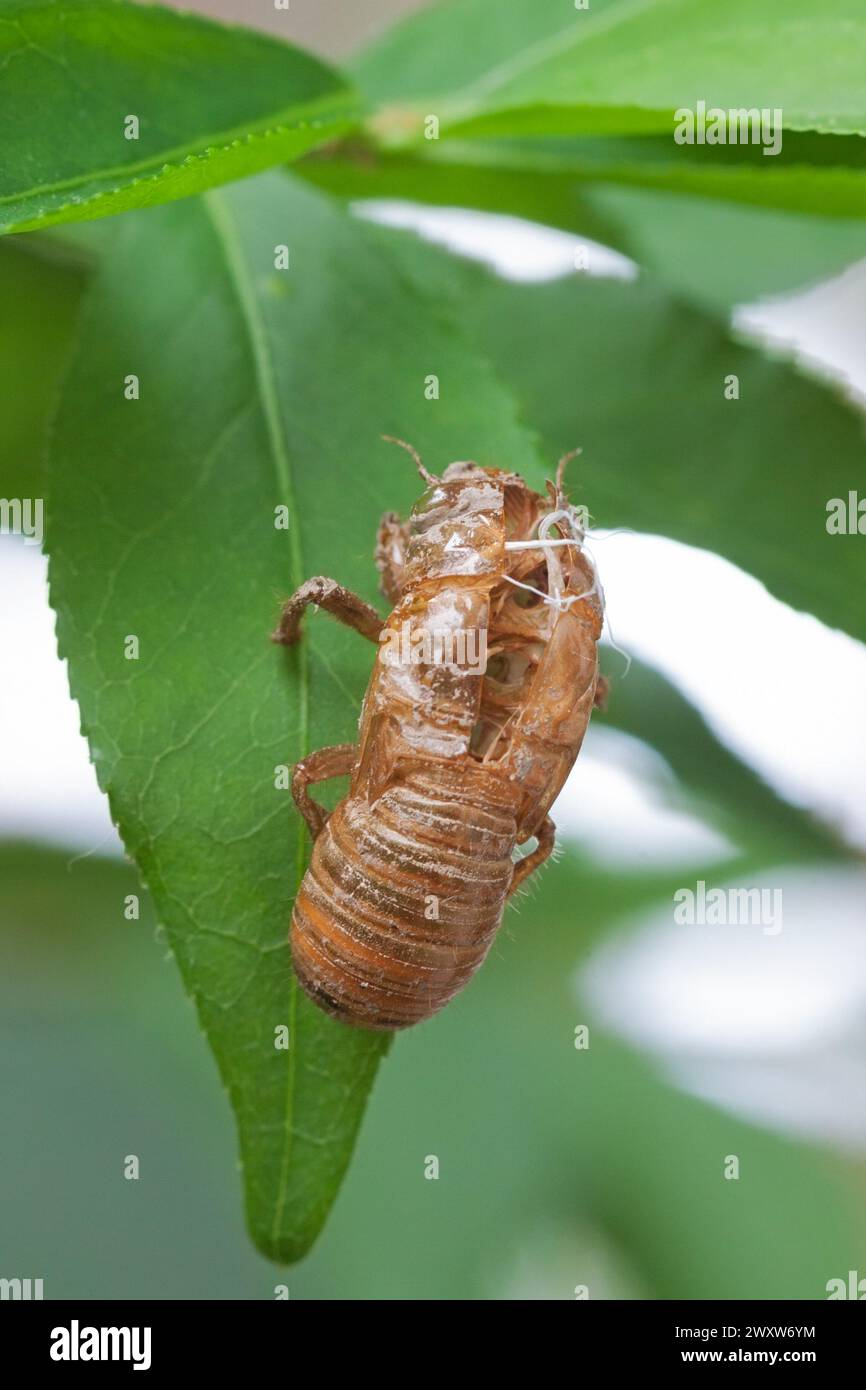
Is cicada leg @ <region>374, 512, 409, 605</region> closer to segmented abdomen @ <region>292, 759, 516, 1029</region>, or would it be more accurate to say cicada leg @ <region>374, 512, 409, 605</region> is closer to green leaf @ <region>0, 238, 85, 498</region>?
segmented abdomen @ <region>292, 759, 516, 1029</region>

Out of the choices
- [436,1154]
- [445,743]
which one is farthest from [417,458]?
[436,1154]

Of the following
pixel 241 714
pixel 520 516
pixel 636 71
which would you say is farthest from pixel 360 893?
pixel 636 71

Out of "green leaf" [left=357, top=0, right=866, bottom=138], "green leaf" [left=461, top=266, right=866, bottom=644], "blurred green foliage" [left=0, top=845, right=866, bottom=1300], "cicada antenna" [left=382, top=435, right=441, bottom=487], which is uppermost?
"green leaf" [left=357, top=0, right=866, bottom=138]

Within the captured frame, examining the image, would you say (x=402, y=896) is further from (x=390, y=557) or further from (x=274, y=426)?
(x=274, y=426)

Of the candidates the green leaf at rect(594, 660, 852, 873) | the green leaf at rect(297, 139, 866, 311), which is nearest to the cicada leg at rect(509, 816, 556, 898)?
the green leaf at rect(594, 660, 852, 873)

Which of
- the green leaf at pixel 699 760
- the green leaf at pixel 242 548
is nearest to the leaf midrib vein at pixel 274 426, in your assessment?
the green leaf at pixel 242 548

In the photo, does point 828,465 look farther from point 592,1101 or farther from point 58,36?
point 592,1101
